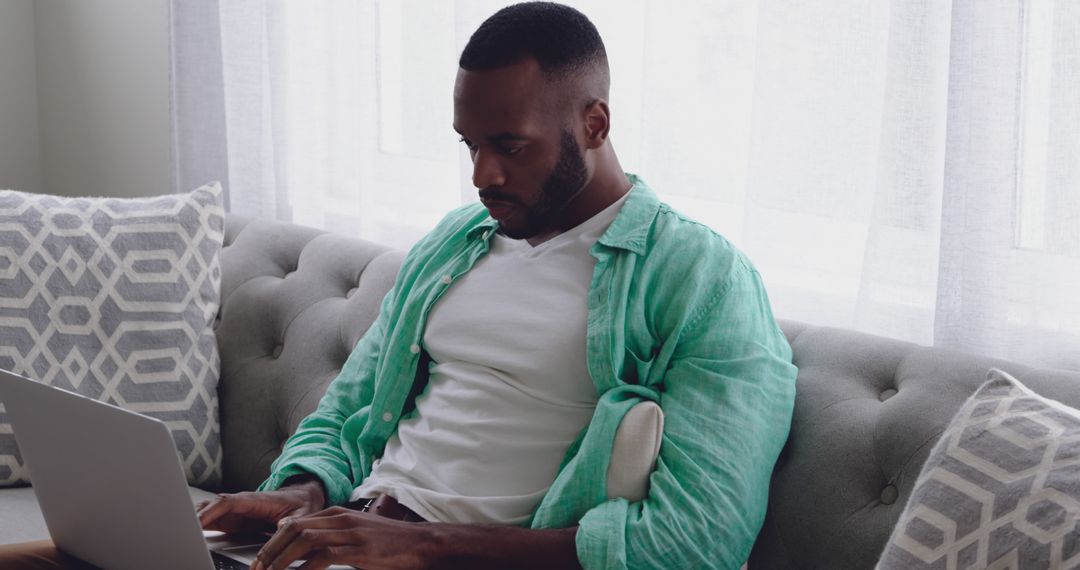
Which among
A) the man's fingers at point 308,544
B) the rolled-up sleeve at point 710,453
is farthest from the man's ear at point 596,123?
the man's fingers at point 308,544

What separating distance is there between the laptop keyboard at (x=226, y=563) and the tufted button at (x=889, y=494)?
0.70 meters

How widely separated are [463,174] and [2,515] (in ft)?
2.95

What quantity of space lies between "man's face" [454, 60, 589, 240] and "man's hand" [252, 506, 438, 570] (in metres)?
0.41

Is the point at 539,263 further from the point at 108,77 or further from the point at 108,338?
the point at 108,77

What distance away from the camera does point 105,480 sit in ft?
3.93

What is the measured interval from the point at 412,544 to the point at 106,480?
0.33 meters

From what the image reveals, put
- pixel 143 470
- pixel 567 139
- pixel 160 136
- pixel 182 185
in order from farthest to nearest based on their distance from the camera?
pixel 160 136 < pixel 182 185 < pixel 567 139 < pixel 143 470

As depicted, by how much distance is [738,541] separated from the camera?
1.36 m

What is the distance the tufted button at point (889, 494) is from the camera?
133 cm

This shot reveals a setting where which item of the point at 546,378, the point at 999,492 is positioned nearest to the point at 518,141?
the point at 546,378

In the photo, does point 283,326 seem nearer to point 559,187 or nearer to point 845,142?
point 559,187

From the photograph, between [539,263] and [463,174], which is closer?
[539,263]

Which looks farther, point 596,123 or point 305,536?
point 596,123

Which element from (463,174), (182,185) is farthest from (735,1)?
(182,185)
